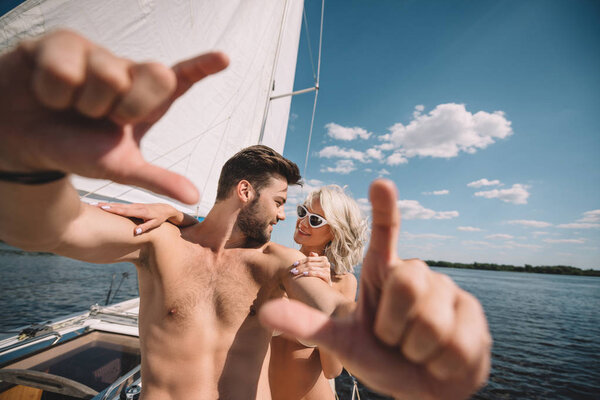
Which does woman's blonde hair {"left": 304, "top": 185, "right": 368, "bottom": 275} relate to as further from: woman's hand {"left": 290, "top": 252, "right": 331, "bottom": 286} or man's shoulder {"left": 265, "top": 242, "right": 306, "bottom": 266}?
woman's hand {"left": 290, "top": 252, "right": 331, "bottom": 286}

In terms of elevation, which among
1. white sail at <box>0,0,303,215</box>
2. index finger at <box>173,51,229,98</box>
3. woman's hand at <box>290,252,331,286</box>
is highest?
white sail at <box>0,0,303,215</box>

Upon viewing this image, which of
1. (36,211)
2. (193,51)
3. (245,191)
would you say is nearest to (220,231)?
(245,191)

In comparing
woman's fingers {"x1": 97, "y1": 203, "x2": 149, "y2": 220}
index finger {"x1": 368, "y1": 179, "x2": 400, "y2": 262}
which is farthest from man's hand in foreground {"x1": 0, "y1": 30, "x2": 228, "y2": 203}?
woman's fingers {"x1": 97, "y1": 203, "x2": 149, "y2": 220}

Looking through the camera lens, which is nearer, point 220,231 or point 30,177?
point 30,177

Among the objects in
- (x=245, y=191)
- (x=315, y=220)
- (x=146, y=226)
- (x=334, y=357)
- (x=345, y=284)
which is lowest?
(x=334, y=357)

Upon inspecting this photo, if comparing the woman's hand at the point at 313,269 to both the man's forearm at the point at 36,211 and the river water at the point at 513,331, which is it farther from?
the river water at the point at 513,331

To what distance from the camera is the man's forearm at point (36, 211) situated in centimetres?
78

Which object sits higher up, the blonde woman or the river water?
the blonde woman

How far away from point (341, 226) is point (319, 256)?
0.74m

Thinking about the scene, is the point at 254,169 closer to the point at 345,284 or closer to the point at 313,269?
the point at 313,269

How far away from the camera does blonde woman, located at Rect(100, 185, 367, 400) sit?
2.49 m

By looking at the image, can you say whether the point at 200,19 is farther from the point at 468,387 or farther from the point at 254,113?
the point at 468,387

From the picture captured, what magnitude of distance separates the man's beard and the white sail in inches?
87.7

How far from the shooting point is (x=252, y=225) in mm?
2078
